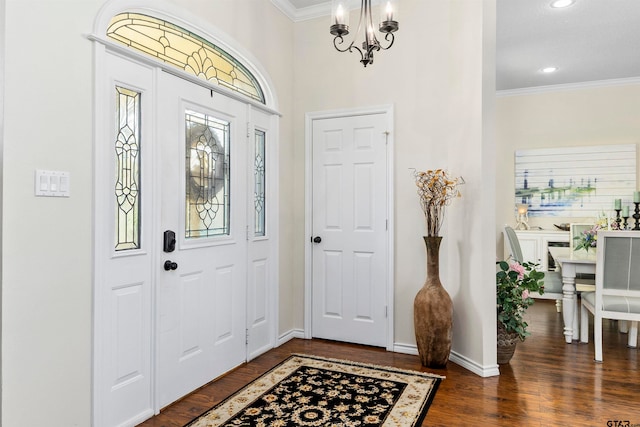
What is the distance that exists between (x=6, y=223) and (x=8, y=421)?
82cm

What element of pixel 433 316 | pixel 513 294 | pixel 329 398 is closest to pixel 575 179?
pixel 513 294

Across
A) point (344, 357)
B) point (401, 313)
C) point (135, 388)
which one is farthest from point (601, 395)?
point (135, 388)

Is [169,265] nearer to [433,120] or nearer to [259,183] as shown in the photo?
[259,183]

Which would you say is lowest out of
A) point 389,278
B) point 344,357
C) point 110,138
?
point 344,357

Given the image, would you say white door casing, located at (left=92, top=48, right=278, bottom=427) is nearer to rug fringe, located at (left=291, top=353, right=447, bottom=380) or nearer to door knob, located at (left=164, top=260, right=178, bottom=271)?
door knob, located at (left=164, top=260, right=178, bottom=271)

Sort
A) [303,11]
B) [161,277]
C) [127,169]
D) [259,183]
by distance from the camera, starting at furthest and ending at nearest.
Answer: [303,11]
[259,183]
[161,277]
[127,169]

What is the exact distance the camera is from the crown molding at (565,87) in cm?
559

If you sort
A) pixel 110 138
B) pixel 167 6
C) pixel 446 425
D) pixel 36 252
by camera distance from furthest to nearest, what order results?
pixel 167 6, pixel 446 425, pixel 110 138, pixel 36 252

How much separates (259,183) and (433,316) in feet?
5.82

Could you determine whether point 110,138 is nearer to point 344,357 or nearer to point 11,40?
point 11,40

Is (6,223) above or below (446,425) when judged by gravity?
above

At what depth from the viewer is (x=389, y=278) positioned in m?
3.65

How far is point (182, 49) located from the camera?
8.93 ft

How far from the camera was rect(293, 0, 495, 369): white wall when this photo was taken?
3096 millimetres
